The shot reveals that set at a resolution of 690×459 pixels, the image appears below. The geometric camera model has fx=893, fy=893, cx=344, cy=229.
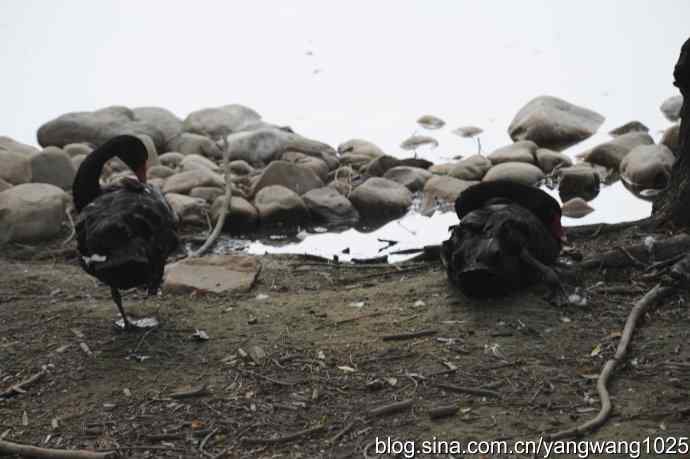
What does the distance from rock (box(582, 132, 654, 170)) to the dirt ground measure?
14.0 ft

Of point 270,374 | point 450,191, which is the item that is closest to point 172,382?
point 270,374

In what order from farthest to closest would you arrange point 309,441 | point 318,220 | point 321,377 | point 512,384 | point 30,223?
point 318,220, point 30,223, point 321,377, point 512,384, point 309,441

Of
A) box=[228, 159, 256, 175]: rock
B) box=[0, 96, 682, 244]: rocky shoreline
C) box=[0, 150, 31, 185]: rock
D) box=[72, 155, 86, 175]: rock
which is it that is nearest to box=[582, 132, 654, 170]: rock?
box=[0, 96, 682, 244]: rocky shoreline

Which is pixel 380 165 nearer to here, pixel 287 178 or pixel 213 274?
pixel 287 178

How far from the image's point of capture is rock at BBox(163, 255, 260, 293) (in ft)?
18.8

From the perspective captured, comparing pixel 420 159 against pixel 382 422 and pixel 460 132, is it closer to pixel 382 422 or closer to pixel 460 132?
pixel 460 132

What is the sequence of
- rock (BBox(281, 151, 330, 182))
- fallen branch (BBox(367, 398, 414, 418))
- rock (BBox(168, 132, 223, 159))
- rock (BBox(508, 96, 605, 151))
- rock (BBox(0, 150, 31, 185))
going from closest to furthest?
fallen branch (BBox(367, 398, 414, 418))
rock (BBox(0, 150, 31, 185))
rock (BBox(281, 151, 330, 182))
rock (BBox(168, 132, 223, 159))
rock (BBox(508, 96, 605, 151))

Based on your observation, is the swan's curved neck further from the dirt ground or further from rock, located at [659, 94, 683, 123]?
rock, located at [659, 94, 683, 123]

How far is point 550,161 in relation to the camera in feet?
31.5

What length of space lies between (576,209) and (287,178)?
2.79 m

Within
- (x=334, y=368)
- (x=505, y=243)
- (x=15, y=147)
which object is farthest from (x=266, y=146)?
(x=334, y=368)

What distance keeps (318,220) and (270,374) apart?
418 centimetres

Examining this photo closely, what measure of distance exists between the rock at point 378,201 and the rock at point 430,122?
8.20ft

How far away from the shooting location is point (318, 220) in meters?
8.40
